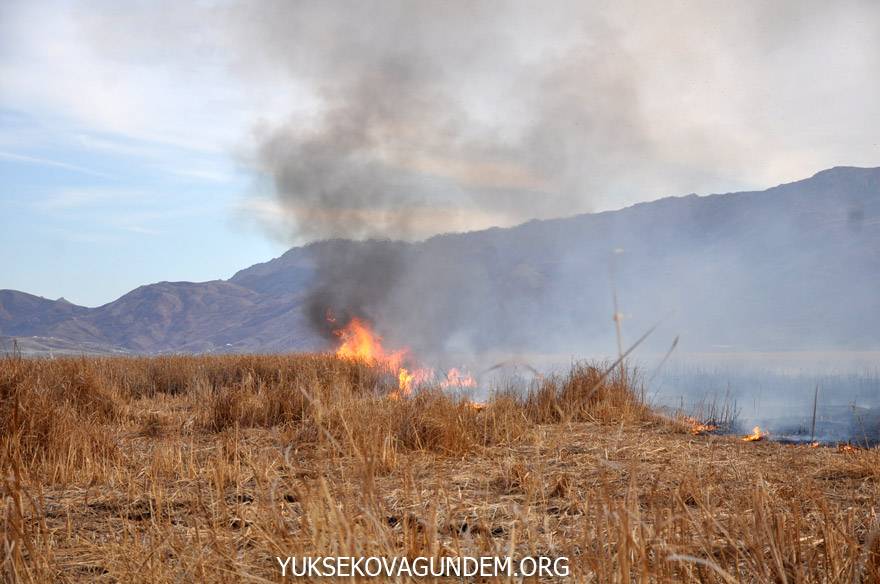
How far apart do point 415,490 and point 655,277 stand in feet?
255

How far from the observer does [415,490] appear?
4.34 meters

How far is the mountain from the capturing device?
4350 centimetres

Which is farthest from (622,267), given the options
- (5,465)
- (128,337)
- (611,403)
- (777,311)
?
(128,337)

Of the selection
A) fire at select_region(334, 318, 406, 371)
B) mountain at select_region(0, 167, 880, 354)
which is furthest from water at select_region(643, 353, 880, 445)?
mountain at select_region(0, 167, 880, 354)

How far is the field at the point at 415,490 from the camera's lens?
7.93 feet

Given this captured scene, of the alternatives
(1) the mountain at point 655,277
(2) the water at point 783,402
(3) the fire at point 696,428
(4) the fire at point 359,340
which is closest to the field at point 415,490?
(3) the fire at point 696,428

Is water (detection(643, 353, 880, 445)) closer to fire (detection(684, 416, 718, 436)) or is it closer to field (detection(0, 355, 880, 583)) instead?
fire (detection(684, 416, 718, 436))

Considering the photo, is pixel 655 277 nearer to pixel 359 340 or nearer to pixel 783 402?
pixel 359 340

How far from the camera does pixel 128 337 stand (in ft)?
484

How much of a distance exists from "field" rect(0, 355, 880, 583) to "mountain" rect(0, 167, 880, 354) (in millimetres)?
24258

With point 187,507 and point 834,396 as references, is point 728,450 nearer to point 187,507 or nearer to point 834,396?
point 187,507

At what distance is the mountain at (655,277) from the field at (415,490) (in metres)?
24.3

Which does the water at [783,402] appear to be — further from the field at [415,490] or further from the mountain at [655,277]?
the mountain at [655,277]

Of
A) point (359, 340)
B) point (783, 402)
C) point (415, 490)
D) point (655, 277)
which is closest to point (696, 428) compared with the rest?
point (415, 490)
